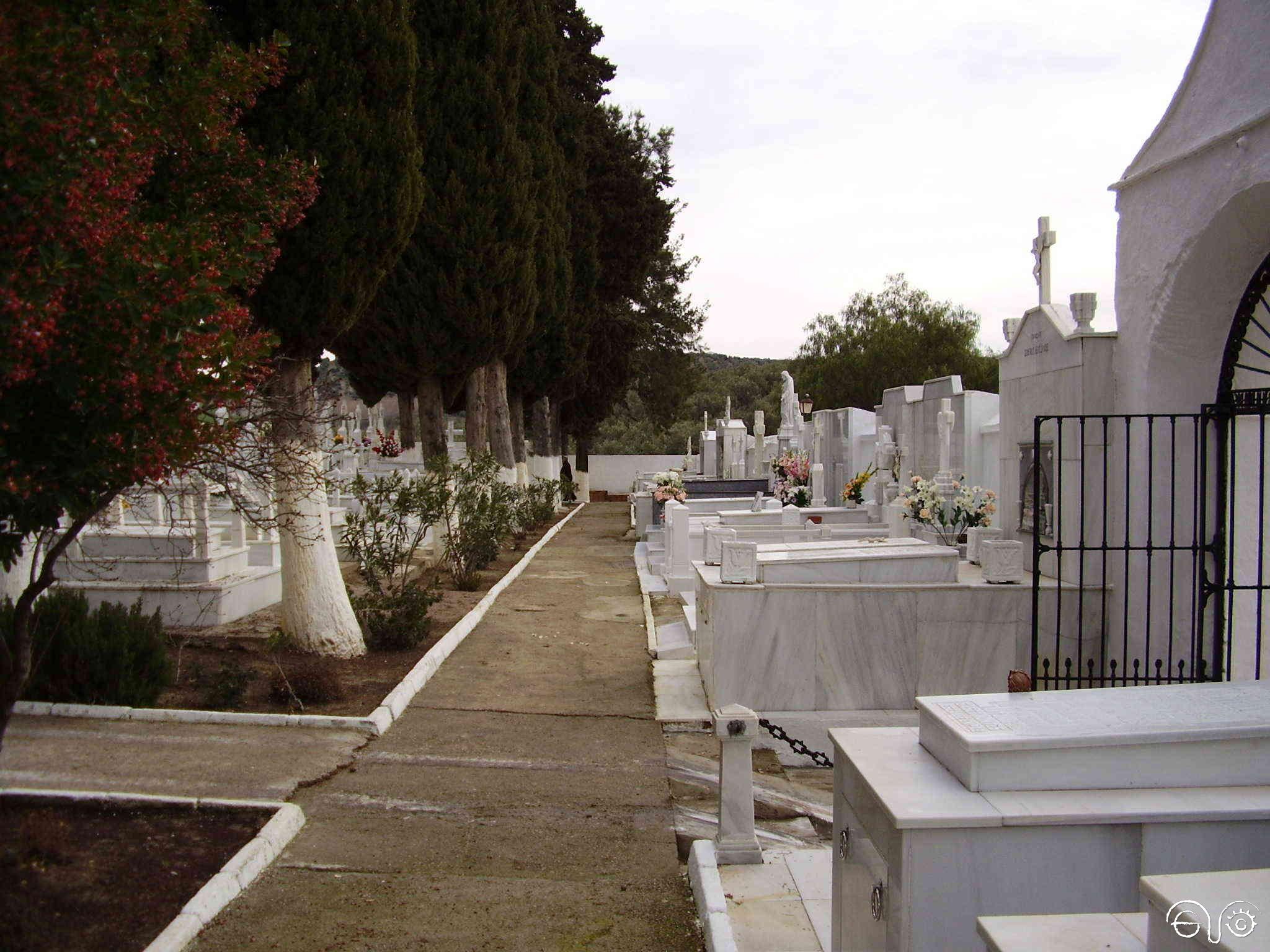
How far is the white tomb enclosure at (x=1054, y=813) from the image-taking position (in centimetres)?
292

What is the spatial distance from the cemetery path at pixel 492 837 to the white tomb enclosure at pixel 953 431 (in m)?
6.74

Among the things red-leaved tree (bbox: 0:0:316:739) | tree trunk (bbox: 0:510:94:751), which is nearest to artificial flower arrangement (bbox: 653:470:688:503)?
tree trunk (bbox: 0:510:94:751)

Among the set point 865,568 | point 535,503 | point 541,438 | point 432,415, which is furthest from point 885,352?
point 865,568

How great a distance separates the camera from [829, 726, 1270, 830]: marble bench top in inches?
114

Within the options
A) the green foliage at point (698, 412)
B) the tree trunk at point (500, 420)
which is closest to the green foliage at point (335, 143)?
the tree trunk at point (500, 420)

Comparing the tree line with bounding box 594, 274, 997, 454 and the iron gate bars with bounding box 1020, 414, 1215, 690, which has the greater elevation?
the tree line with bounding box 594, 274, 997, 454

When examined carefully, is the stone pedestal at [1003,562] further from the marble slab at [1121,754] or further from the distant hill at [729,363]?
the distant hill at [729,363]

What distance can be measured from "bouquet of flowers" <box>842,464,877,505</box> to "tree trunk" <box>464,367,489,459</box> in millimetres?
6997

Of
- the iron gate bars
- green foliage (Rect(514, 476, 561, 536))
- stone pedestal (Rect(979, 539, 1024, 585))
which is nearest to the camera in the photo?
the iron gate bars

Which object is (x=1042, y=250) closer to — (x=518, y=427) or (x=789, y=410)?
(x=789, y=410)

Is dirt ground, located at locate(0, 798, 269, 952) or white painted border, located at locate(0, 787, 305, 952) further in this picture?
white painted border, located at locate(0, 787, 305, 952)

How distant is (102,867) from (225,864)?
49cm

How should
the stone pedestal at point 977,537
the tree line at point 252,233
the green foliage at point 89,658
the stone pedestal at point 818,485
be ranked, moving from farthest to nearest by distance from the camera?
1. the stone pedestal at point 818,485
2. the stone pedestal at point 977,537
3. the green foliage at point 89,658
4. the tree line at point 252,233

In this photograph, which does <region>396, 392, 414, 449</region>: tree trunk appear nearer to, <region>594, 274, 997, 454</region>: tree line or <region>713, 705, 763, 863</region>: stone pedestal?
<region>594, 274, 997, 454</region>: tree line
